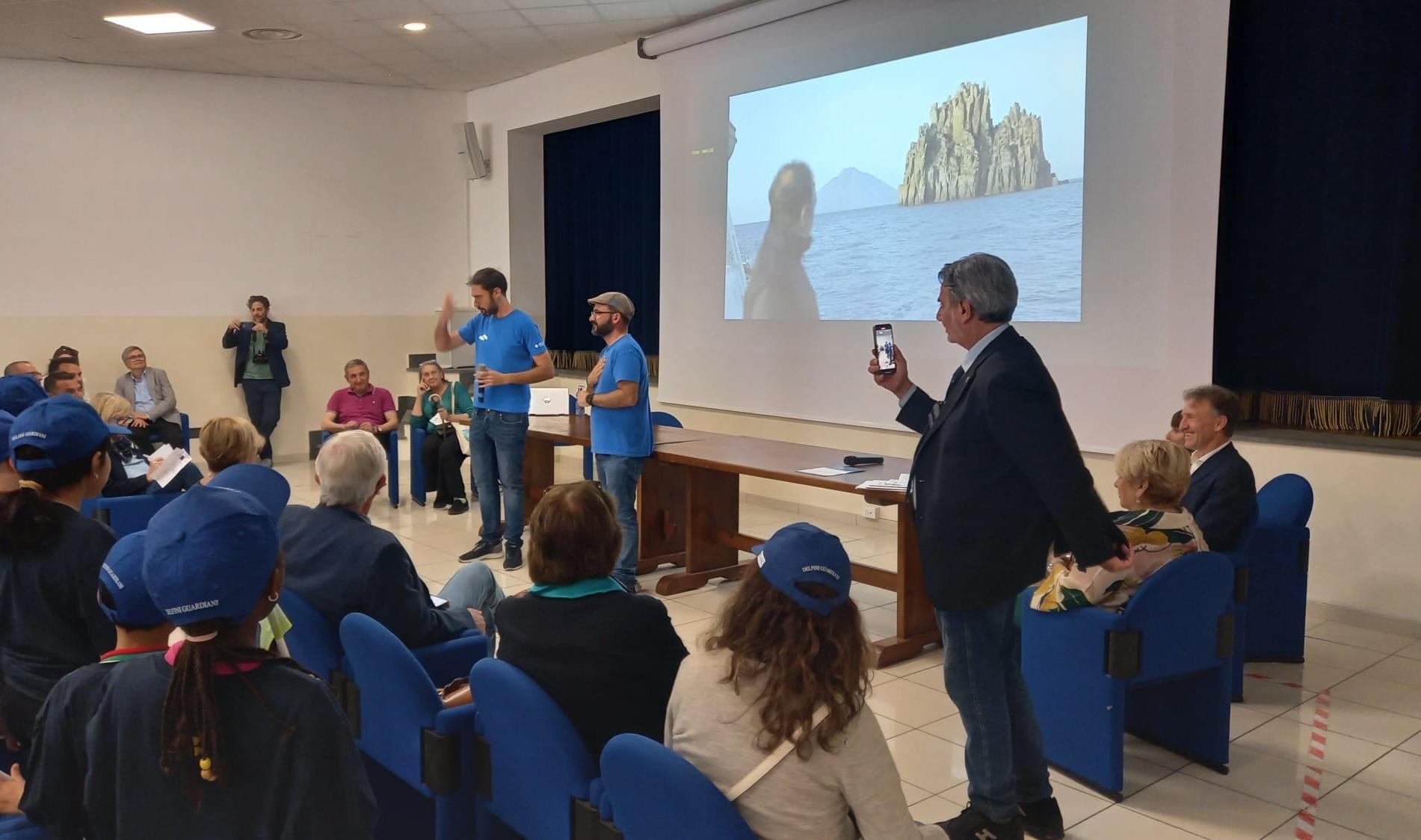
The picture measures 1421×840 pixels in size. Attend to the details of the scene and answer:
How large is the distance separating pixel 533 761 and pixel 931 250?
4.62 m

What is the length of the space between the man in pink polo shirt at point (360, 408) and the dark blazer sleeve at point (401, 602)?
4944 millimetres

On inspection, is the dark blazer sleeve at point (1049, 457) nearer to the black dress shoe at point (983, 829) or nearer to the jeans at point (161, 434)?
the black dress shoe at point (983, 829)

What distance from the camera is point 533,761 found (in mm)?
1824

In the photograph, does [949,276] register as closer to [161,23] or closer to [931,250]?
[931,250]

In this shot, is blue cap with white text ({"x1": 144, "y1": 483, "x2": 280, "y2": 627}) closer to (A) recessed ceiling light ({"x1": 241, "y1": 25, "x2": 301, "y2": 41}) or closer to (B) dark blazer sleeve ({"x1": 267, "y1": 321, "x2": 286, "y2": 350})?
(A) recessed ceiling light ({"x1": 241, "y1": 25, "x2": 301, "y2": 41})

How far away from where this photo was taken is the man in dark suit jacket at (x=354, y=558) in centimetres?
240

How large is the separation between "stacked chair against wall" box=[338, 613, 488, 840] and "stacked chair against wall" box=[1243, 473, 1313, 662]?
3.07 metres

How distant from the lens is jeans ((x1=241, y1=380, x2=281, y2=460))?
8.78 m

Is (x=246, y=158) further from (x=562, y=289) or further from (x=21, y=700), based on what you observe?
(x=21, y=700)

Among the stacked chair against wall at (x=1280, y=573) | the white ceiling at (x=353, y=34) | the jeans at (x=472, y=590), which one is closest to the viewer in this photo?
the jeans at (x=472, y=590)

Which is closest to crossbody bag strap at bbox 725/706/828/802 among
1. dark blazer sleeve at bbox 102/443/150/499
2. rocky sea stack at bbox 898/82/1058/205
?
dark blazer sleeve at bbox 102/443/150/499

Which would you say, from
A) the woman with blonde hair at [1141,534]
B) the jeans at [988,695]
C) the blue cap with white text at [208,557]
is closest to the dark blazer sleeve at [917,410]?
the jeans at [988,695]

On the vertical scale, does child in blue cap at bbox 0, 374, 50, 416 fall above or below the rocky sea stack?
below

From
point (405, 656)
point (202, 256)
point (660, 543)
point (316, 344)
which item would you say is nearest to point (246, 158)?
point (202, 256)
